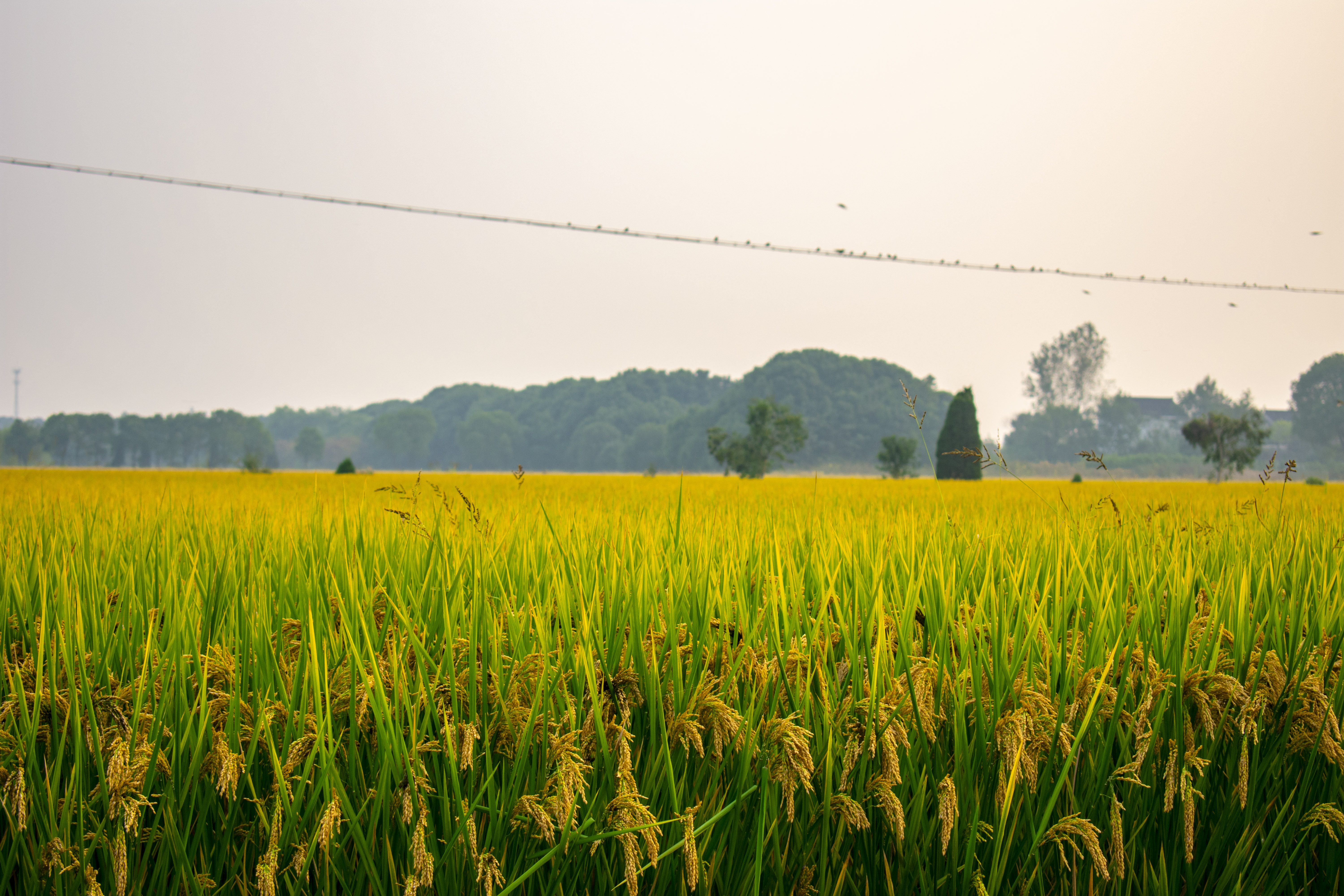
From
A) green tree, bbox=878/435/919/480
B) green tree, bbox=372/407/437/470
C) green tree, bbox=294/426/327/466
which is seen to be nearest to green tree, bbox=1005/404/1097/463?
green tree, bbox=878/435/919/480

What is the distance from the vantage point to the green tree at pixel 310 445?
110 m

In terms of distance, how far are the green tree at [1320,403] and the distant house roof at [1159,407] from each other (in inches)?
571

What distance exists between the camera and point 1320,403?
86.1 meters

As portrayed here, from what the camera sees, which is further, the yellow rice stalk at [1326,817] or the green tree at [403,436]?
the green tree at [403,436]

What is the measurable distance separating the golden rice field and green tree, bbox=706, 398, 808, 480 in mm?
40444

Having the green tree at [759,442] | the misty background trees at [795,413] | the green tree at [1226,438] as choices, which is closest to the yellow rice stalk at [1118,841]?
the green tree at [759,442]

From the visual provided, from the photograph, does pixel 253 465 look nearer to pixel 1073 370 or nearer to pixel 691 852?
pixel 691 852

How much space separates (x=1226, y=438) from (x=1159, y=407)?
86268mm

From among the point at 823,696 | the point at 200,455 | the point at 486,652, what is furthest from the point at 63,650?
the point at 200,455

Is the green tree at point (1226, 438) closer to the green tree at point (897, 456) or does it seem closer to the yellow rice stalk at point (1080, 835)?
the green tree at point (897, 456)

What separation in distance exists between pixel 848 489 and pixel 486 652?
994 cm

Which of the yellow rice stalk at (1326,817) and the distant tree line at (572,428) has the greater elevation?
the distant tree line at (572,428)

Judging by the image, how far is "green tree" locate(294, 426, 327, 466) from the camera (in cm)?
10981

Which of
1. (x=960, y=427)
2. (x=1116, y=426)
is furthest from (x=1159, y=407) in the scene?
(x=960, y=427)
